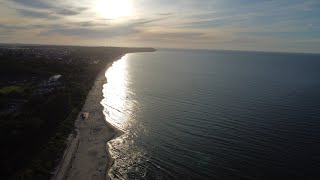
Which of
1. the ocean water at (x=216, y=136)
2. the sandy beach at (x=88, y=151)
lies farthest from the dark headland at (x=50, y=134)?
the ocean water at (x=216, y=136)

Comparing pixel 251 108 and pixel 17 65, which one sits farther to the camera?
pixel 17 65

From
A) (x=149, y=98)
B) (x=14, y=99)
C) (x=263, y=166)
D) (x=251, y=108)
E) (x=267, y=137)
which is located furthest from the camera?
(x=149, y=98)

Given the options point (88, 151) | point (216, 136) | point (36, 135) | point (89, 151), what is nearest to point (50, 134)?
point (36, 135)

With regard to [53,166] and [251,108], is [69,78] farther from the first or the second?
[53,166]

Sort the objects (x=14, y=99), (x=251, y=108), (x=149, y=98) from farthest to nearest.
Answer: (x=149, y=98), (x=14, y=99), (x=251, y=108)

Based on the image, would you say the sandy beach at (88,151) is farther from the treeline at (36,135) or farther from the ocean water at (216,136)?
the ocean water at (216,136)

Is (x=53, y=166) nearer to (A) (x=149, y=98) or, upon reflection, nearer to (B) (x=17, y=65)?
(A) (x=149, y=98)

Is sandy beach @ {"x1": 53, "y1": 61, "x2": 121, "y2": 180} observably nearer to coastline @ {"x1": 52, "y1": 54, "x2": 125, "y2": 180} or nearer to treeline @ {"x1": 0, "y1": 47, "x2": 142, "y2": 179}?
coastline @ {"x1": 52, "y1": 54, "x2": 125, "y2": 180}

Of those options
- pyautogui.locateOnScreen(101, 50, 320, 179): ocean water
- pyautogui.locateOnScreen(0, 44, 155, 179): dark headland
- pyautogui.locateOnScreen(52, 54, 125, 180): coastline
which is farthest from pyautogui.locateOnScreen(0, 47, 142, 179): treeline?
pyautogui.locateOnScreen(101, 50, 320, 179): ocean water

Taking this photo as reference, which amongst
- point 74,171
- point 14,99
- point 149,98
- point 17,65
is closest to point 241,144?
point 74,171
